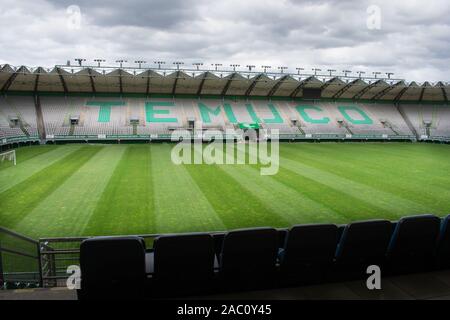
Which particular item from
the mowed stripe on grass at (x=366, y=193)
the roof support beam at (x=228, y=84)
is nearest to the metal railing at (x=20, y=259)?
the mowed stripe on grass at (x=366, y=193)

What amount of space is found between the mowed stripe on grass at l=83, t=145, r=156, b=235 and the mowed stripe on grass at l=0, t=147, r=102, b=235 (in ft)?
4.66

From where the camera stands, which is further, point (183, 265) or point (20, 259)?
point (20, 259)

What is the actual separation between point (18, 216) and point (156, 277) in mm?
8268

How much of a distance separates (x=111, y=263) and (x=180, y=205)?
7932mm

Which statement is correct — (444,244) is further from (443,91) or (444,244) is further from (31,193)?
(443,91)

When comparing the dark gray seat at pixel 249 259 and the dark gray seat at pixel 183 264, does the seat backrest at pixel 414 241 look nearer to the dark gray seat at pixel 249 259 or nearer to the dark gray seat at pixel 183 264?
the dark gray seat at pixel 249 259

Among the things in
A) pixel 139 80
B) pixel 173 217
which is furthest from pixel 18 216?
pixel 139 80

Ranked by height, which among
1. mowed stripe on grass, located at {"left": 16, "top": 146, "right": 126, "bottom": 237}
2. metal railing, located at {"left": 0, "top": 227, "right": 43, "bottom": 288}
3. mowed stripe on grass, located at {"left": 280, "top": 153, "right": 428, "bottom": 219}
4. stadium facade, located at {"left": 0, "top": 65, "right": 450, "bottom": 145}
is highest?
stadium facade, located at {"left": 0, "top": 65, "right": 450, "bottom": 145}

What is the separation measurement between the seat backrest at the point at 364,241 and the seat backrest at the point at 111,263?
8.29 ft

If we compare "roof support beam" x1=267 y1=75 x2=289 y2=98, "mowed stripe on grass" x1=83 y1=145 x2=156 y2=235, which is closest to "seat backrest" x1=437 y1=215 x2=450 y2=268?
"mowed stripe on grass" x1=83 y1=145 x2=156 y2=235

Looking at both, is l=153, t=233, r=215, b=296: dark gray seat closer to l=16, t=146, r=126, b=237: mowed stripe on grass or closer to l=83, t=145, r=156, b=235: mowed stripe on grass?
l=83, t=145, r=156, b=235: mowed stripe on grass

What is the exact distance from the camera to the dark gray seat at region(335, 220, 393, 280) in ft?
14.8

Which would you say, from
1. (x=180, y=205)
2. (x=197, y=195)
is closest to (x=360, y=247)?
(x=180, y=205)

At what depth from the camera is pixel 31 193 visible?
1310cm
